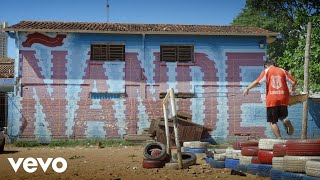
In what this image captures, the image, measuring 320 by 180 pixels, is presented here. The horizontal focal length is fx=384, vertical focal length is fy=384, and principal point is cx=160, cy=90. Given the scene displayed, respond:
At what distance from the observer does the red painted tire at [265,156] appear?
22.1ft

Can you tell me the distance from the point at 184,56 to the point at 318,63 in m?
7.02

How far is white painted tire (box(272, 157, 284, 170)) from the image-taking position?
19.7ft

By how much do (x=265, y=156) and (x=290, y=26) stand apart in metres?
30.3

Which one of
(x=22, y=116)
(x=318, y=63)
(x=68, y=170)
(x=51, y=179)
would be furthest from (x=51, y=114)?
(x=318, y=63)

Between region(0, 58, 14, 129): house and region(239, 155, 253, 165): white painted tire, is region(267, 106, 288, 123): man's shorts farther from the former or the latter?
region(0, 58, 14, 129): house

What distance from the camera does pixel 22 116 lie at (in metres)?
17.2

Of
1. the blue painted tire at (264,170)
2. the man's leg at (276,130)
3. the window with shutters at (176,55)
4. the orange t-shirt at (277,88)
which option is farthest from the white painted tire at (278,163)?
the window with shutters at (176,55)

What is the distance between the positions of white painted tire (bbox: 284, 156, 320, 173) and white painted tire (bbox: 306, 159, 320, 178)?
0.90 ft

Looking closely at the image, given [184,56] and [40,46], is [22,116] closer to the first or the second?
[40,46]

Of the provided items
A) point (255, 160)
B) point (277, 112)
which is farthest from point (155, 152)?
point (277, 112)

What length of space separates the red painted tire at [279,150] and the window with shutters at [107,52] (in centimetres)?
1408

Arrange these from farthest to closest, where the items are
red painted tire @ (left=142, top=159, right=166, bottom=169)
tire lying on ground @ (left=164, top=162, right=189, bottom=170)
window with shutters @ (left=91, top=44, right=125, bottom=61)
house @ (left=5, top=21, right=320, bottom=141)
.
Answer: window with shutters @ (left=91, top=44, right=125, bottom=61), house @ (left=5, top=21, right=320, bottom=141), red painted tire @ (left=142, top=159, right=166, bottom=169), tire lying on ground @ (left=164, top=162, right=189, bottom=170)

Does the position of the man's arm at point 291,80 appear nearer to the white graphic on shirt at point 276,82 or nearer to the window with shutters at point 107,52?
the white graphic on shirt at point 276,82

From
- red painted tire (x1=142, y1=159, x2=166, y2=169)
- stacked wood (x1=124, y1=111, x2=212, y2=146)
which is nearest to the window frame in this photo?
stacked wood (x1=124, y1=111, x2=212, y2=146)
